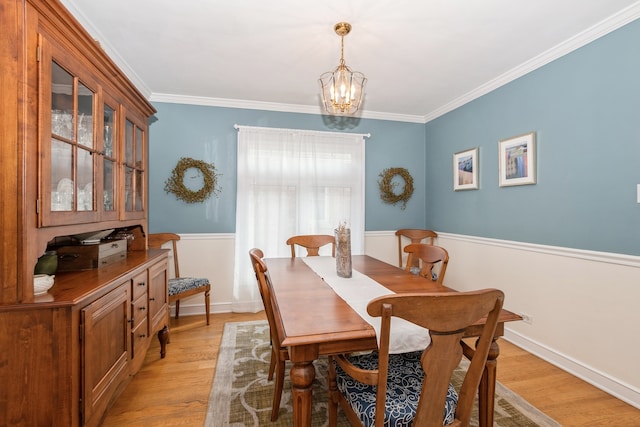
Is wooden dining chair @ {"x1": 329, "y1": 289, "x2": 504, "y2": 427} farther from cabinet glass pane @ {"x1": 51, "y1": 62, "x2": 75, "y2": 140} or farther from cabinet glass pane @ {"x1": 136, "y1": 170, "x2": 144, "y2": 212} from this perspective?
cabinet glass pane @ {"x1": 136, "y1": 170, "x2": 144, "y2": 212}

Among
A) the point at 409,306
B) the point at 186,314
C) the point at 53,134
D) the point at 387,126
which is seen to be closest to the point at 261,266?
the point at 409,306

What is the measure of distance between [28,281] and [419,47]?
8.99 feet

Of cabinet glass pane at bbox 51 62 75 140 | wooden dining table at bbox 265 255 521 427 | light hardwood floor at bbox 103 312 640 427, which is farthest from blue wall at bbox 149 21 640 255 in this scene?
cabinet glass pane at bbox 51 62 75 140

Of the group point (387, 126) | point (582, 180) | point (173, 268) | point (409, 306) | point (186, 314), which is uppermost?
point (387, 126)

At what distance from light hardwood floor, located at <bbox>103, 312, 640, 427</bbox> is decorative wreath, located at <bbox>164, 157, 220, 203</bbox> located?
150 cm

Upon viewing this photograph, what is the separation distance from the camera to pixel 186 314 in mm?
3375

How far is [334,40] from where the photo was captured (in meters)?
2.26

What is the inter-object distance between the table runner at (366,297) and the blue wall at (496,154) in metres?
1.65

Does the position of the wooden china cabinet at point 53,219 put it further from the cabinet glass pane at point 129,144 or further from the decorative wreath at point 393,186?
the decorative wreath at point 393,186

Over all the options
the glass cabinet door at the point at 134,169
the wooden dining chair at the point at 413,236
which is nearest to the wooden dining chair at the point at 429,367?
the glass cabinet door at the point at 134,169

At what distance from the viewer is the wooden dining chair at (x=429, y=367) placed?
0.95 meters

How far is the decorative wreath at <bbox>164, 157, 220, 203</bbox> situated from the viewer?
3.31m

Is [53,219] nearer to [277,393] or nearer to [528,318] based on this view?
[277,393]

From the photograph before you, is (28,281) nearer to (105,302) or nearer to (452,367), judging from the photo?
(105,302)
